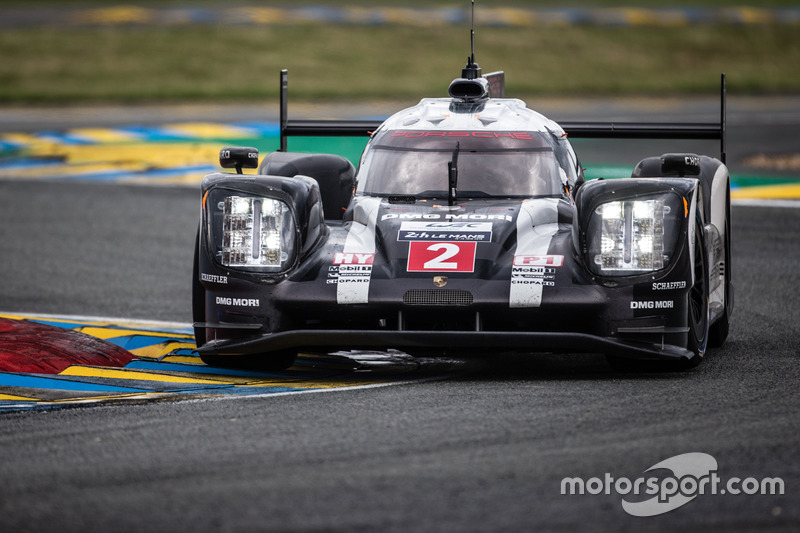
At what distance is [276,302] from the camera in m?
6.65

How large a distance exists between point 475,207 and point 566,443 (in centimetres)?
230

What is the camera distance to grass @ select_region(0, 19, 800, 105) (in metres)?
25.5

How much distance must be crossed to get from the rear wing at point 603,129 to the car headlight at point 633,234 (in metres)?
1.77

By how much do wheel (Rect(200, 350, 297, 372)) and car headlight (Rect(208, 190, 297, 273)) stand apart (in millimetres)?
508

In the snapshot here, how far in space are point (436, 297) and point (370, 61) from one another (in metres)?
22.2

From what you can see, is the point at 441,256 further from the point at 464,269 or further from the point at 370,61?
the point at 370,61

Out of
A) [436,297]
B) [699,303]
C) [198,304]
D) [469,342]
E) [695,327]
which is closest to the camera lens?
[469,342]

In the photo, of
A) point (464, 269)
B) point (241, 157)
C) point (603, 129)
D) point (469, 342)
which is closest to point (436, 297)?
point (464, 269)

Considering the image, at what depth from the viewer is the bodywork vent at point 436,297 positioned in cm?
644

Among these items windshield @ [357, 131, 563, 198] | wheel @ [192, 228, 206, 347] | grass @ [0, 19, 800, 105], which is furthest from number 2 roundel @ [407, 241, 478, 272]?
grass @ [0, 19, 800, 105]

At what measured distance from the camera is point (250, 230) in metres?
6.80

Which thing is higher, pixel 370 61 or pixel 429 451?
pixel 370 61

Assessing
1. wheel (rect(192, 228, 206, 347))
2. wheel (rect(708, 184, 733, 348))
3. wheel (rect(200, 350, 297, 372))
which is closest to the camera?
wheel (rect(200, 350, 297, 372))

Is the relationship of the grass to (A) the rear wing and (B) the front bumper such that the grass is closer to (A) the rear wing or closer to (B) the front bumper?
(A) the rear wing
